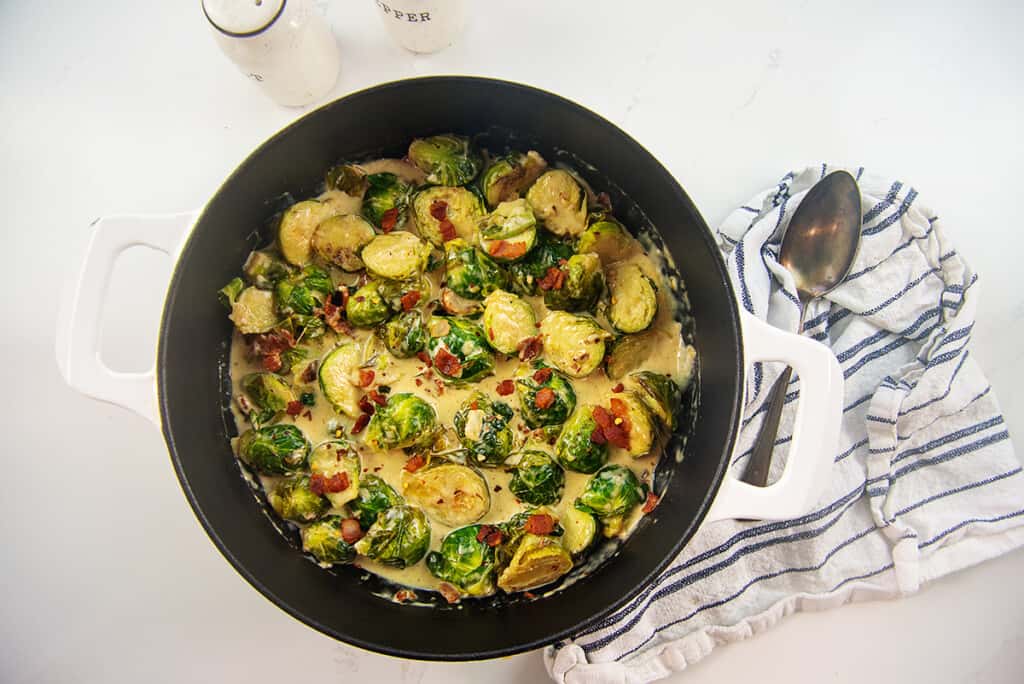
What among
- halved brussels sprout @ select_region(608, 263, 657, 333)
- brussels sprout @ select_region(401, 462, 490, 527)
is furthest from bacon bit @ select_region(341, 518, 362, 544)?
halved brussels sprout @ select_region(608, 263, 657, 333)

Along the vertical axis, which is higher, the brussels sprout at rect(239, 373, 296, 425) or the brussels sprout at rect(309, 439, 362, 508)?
the brussels sprout at rect(239, 373, 296, 425)

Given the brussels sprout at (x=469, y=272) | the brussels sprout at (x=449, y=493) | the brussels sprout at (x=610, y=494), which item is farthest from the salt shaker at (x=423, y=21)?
the brussels sprout at (x=610, y=494)

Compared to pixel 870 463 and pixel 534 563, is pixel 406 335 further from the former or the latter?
pixel 870 463

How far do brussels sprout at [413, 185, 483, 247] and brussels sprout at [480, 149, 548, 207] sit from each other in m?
0.07

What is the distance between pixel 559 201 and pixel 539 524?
3.21ft

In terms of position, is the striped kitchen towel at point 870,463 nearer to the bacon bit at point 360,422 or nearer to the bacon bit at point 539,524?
the bacon bit at point 539,524

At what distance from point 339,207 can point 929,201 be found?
192 centimetres

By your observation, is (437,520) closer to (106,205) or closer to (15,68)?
(106,205)

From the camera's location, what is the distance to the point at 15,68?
93.4 inches

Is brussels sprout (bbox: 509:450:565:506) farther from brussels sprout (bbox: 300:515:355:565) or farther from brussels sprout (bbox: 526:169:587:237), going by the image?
brussels sprout (bbox: 526:169:587:237)

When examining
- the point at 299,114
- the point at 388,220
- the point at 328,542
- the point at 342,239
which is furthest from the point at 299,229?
the point at 328,542

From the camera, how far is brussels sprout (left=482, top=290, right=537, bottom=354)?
6.91 ft

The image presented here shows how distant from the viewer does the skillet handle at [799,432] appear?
1732 mm

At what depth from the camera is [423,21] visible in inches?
→ 82.2
